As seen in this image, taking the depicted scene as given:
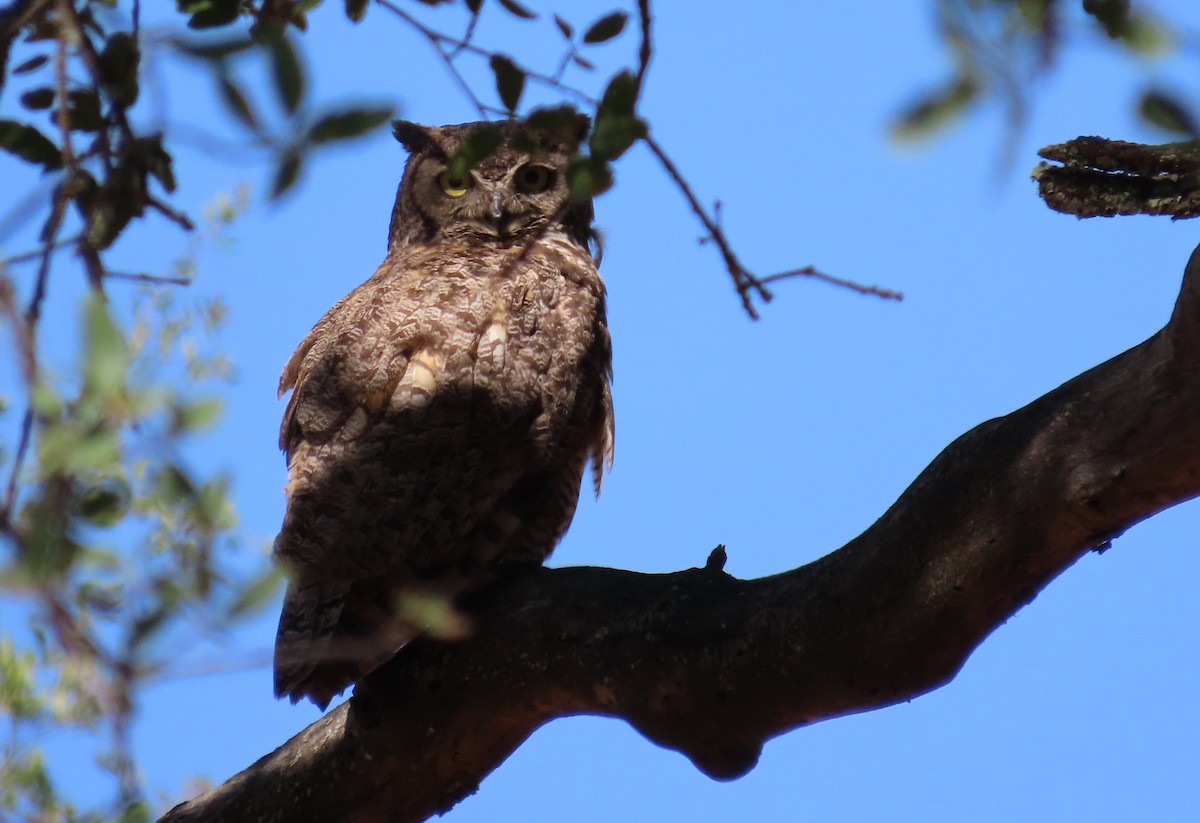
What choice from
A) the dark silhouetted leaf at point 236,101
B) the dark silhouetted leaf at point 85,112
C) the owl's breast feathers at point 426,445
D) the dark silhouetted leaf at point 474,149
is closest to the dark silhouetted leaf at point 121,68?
the dark silhouetted leaf at point 85,112

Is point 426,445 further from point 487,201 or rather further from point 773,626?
point 487,201

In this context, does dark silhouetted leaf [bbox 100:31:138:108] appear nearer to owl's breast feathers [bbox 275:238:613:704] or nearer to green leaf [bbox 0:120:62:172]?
green leaf [bbox 0:120:62:172]

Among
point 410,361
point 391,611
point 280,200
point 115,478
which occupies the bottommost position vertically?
point 115,478

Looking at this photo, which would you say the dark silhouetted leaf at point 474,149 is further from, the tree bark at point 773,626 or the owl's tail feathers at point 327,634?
the owl's tail feathers at point 327,634

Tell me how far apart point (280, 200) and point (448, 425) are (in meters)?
1.94

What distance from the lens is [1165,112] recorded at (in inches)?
67.1

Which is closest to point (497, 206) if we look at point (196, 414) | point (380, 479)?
point (380, 479)

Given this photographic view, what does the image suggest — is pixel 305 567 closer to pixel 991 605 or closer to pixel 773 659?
pixel 773 659

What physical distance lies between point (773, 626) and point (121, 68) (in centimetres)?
157

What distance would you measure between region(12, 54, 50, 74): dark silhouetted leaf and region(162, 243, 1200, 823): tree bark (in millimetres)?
1626

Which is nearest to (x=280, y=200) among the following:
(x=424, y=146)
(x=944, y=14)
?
(x=944, y=14)

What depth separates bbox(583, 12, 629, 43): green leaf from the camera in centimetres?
206

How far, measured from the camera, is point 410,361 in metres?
A: 3.71

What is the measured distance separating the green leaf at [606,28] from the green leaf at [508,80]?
0.39ft
